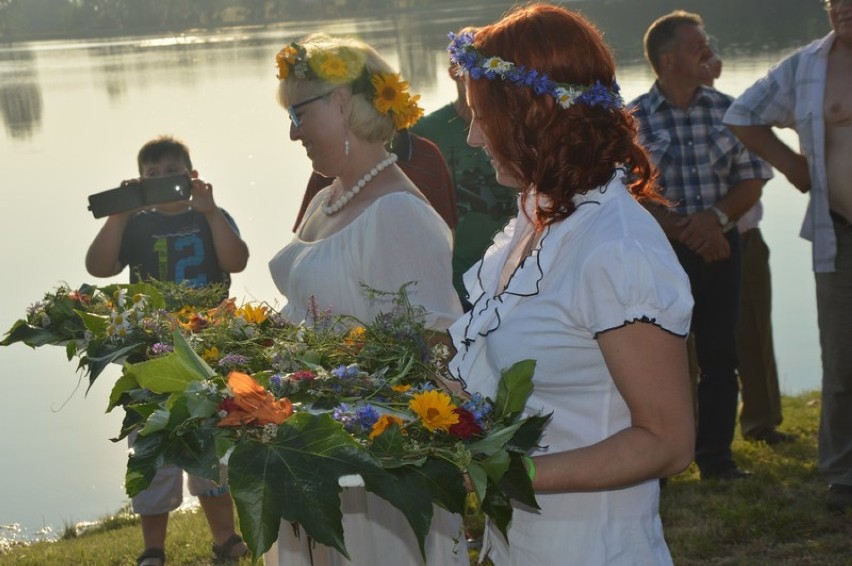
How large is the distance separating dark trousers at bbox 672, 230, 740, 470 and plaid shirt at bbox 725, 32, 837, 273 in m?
0.63

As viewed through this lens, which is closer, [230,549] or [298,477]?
[298,477]

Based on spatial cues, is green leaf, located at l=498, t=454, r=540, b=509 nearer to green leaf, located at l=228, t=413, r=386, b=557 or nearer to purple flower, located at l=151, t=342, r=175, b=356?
green leaf, located at l=228, t=413, r=386, b=557

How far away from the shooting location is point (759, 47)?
14688 mm

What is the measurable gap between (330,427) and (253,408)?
0.16m

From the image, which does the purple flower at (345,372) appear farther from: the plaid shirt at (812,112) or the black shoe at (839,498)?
the black shoe at (839,498)

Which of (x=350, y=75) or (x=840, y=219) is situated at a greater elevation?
(x=350, y=75)

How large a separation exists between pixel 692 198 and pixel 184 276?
86.0 inches

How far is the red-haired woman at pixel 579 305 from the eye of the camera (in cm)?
203

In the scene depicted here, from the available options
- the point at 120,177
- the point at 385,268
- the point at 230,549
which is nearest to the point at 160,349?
the point at 385,268

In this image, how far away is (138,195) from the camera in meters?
4.59

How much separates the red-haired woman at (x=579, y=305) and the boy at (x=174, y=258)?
8.33 ft

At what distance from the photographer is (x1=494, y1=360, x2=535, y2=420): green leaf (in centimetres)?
210

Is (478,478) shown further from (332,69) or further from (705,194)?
(705,194)

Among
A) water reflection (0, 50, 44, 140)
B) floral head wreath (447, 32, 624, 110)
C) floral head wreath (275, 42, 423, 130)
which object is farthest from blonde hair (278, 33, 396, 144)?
water reflection (0, 50, 44, 140)
